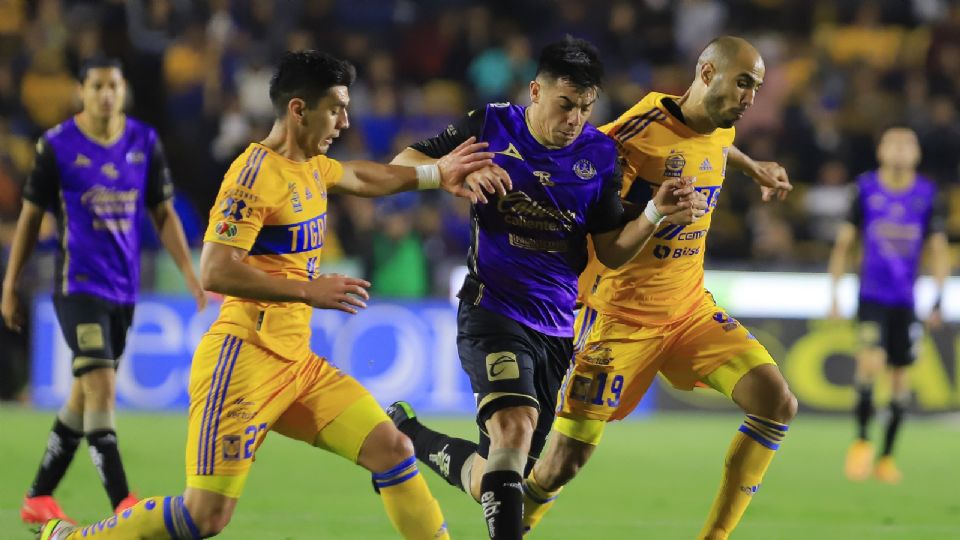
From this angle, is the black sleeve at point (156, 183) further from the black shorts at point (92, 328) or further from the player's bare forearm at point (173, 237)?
the black shorts at point (92, 328)

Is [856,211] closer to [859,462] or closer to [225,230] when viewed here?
[859,462]

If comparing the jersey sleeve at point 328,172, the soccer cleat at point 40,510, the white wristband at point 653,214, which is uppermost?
the jersey sleeve at point 328,172

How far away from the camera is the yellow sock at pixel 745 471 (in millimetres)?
6746

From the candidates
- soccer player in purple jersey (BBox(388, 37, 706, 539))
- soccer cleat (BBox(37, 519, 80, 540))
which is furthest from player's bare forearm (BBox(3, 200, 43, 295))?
soccer player in purple jersey (BBox(388, 37, 706, 539))

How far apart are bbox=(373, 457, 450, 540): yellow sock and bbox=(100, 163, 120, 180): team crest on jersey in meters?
3.00

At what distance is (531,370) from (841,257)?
5.74 m

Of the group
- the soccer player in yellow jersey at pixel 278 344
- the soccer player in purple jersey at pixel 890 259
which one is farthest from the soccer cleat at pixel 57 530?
the soccer player in purple jersey at pixel 890 259

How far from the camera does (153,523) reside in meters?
5.50

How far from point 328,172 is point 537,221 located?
3.36 feet

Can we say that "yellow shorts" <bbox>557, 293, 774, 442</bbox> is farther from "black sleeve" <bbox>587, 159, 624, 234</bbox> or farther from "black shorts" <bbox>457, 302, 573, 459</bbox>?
"black sleeve" <bbox>587, 159, 624, 234</bbox>

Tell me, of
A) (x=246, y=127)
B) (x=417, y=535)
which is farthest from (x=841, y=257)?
(x=246, y=127)

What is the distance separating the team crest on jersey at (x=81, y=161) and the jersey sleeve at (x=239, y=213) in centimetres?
264

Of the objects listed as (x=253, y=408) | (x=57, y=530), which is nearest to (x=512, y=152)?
(x=253, y=408)

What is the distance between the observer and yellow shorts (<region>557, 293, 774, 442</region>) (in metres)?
6.85
